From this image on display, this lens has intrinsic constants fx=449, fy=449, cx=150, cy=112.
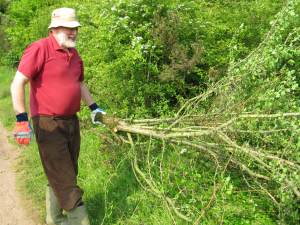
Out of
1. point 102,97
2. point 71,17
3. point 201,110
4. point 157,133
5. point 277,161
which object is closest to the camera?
point 277,161

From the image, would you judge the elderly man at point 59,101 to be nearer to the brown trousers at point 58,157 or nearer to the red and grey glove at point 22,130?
the brown trousers at point 58,157

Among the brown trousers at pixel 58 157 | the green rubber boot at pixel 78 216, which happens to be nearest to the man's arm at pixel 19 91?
the brown trousers at pixel 58 157

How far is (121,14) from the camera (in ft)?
21.6

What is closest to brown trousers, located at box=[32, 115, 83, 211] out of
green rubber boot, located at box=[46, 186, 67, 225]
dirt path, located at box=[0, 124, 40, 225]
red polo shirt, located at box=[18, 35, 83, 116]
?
red polo shirt, located at box=[18, 35, 83, 116]

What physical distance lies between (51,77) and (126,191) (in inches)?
70.7

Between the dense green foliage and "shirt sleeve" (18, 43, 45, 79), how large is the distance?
4.94ft

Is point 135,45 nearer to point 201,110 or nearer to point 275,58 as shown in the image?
point 201,110

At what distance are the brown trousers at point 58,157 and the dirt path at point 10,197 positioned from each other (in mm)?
1066

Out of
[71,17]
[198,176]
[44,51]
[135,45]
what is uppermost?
[71,17]

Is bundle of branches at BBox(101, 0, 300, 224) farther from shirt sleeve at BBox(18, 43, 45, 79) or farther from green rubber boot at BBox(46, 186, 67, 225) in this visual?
shirt sleeve at BBox(18, 43, 45, 79)

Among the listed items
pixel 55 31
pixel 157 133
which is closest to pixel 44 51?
pixel 55 31

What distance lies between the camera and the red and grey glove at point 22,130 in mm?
4141

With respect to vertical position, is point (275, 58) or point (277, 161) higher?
point (275, 58)

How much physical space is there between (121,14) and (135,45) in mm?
621
